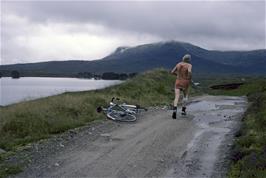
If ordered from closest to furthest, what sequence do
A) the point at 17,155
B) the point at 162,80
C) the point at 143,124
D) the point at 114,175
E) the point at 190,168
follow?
the point at 114,175 < the point at 190,168 < the point at 17,155 < the point at 143,124 < the point at 162,80

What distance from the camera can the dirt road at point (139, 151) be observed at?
9.88 m

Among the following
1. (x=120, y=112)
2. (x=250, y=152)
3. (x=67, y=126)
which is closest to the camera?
(x=250, y=152)

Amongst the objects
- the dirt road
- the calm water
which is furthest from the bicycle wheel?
the calm water

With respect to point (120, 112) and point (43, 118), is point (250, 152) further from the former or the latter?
point (120, 112)

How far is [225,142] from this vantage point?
1277cm

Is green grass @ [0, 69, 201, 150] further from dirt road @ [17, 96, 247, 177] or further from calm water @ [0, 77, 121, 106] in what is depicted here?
calm water @ [0, 77, 121, 106]

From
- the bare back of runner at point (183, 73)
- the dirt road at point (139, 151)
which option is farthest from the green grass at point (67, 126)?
the bare back of runner at point (183, 73)

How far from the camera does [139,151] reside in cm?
1159

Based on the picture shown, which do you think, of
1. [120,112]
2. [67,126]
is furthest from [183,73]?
[67,126]

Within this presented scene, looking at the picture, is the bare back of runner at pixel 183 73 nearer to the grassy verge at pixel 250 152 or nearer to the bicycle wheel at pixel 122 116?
the bicycle wheel at pixel 122 116

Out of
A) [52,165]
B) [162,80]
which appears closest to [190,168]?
[52,165]

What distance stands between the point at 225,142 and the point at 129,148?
253 centimetres

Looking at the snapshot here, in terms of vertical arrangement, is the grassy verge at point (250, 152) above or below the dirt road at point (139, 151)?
above

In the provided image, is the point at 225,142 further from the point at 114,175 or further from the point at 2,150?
the point at 2,150
